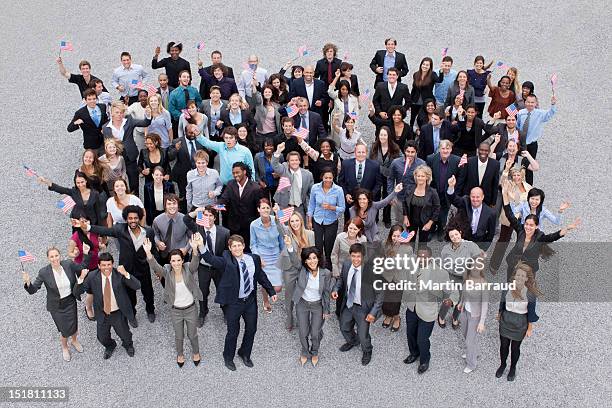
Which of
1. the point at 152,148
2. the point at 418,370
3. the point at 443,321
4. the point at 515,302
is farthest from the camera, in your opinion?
the point at 152,148

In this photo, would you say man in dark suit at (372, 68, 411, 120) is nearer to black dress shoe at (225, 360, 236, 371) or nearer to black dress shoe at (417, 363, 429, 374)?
black dress shoe at (417, 363, 429, 374)

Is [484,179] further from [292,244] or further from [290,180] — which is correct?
[292,244]

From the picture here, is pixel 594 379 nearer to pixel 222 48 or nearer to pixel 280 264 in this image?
Result: pixel 280 264

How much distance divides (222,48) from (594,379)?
1080cm

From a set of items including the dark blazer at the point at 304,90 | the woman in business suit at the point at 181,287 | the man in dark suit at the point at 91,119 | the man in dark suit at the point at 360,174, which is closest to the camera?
the woman in business suit at the point at 181,287

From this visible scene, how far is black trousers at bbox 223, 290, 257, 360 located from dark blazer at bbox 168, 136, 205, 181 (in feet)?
8.93

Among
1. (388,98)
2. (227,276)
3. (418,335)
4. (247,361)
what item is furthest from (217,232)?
(388,98)

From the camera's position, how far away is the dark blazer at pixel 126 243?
8.80 m

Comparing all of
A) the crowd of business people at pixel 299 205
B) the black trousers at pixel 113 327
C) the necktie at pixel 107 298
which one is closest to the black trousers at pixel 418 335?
the crowd of business people at pixel 299 205

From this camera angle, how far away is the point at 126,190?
9438mm

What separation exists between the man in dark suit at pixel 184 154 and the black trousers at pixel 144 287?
5.66ft

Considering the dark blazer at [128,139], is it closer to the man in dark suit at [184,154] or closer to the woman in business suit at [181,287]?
the man in dark suit at [184,154]

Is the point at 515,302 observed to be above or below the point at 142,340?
above

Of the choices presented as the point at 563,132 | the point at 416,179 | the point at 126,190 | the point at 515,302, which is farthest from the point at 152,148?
the point at 563,132
